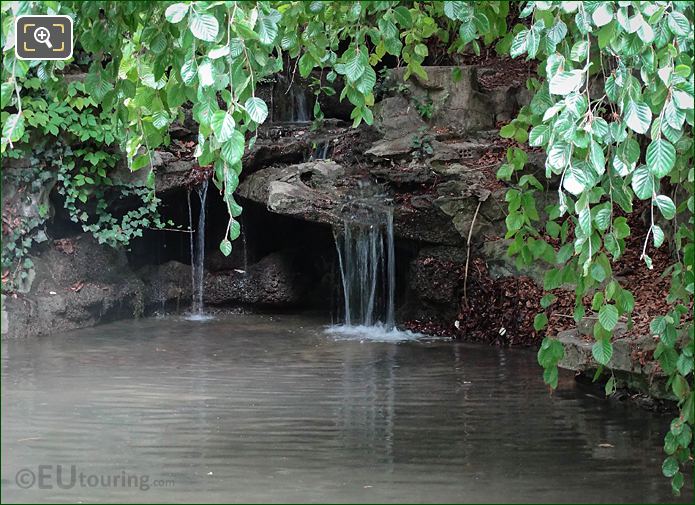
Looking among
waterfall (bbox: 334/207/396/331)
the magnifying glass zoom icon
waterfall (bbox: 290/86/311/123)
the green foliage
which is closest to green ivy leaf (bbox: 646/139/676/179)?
the green foliage

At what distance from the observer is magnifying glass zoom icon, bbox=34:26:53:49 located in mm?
3558

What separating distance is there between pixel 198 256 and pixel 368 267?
2175 mm

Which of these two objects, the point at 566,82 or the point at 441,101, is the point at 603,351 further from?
the point at 441,101

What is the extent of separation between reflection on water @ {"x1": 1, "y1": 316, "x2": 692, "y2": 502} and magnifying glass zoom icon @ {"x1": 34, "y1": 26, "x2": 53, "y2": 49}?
190 centimetres

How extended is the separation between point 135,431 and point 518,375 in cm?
326

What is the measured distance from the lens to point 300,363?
779 cm

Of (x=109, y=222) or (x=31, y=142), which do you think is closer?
(x=31, y=142)

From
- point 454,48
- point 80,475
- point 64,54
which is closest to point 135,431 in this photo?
point 80,475

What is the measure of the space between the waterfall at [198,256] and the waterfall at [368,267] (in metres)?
1.73

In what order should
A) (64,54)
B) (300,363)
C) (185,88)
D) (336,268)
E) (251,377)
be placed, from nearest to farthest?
1. (185,88)
2. (64,54)
3. (251,377)
4. (300,363)
5. (336,268)

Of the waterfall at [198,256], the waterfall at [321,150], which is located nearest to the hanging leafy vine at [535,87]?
the waterfall at [198,256]

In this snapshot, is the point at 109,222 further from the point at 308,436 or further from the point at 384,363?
the point at 308,436

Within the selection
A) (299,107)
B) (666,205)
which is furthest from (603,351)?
(299,107)

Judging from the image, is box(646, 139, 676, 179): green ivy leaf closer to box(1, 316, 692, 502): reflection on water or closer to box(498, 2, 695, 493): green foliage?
box(498, 2, 695, 493): green foliage
